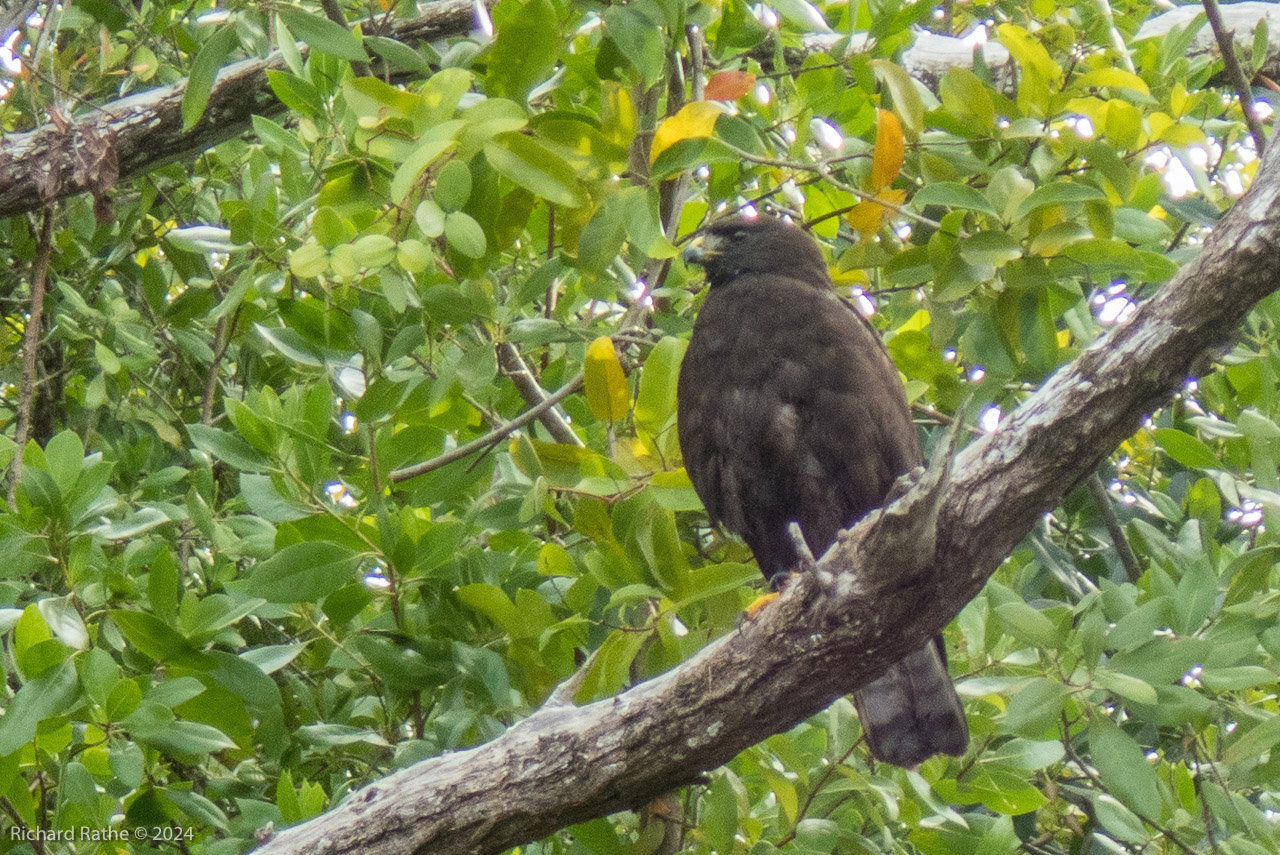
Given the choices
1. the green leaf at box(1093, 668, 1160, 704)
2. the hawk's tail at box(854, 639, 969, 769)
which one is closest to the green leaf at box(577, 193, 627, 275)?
the hawk's tail at box(854, 639, 969, 769)

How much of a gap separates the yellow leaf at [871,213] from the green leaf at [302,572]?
1323mm

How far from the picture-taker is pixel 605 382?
255 centimetres

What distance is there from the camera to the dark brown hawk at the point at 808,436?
291 centimetres

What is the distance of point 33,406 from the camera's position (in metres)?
4.40

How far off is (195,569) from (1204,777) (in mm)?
2919

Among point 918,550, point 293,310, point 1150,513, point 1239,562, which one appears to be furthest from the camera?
point 1150,513

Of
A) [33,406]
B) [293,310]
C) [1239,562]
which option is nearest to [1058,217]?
[1239,562]

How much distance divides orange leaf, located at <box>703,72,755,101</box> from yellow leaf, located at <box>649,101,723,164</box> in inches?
10.6

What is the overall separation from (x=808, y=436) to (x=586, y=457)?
0.74 meters

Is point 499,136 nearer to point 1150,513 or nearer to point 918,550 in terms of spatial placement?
point 918,550

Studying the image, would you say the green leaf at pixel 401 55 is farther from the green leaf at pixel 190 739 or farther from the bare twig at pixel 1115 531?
the bare twig at pixel 1115 531

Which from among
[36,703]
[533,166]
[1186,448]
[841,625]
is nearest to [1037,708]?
[841,625]

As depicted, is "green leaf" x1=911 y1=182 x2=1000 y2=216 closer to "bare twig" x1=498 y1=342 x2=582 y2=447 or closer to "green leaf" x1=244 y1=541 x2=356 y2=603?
"bare twig" x1=498 y1=342 x2=582 y2=447

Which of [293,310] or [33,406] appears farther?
[33,406]
